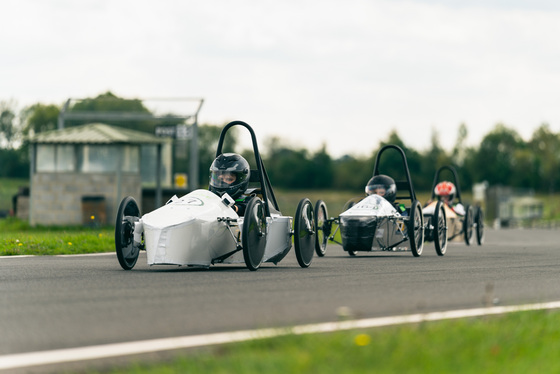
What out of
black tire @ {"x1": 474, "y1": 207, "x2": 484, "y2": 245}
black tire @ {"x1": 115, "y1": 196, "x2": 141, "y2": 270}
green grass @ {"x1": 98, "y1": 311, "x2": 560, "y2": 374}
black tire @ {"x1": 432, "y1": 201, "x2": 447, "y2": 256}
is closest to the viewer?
green grass @ {"x1": 98, "y1": 311, "x2": 560, "y2": 374}

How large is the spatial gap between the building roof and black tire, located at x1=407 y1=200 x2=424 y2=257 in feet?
55.8

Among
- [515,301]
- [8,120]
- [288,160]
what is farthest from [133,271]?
[288,160]

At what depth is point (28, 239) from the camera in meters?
18.8

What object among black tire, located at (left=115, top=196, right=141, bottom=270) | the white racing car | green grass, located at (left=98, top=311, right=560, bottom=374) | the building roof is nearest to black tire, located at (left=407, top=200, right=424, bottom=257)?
the white racing car

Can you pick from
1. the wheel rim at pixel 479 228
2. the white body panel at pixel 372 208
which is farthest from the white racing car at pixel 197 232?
the wheel rim at pixel 479 228

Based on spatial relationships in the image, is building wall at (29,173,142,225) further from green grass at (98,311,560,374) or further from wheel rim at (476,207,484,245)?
green grass at (98,311,560,374)

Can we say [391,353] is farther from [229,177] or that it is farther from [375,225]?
[375,225]

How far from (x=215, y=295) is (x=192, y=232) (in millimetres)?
3071

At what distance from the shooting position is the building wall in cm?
3228

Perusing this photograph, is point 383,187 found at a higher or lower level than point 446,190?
lower

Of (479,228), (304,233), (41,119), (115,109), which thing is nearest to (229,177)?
(304,233)

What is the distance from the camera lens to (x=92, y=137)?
110ft

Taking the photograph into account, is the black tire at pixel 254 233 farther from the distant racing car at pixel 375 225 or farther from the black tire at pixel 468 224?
the black tire at pixel 468 224

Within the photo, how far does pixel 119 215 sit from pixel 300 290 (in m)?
3.50
